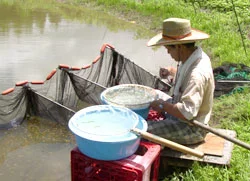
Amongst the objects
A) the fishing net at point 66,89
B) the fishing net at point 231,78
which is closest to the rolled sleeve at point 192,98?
the fishing net at point 66,89

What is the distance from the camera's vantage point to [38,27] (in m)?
9.33

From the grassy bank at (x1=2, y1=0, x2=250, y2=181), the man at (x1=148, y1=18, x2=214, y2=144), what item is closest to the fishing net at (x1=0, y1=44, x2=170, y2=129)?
the grassy bank at (x1=2, y1=0, x2=250, y2=181)

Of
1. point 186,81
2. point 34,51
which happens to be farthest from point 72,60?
point 186,81

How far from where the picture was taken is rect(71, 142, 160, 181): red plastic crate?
103 inches

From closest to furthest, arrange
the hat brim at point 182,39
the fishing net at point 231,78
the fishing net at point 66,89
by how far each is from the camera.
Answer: the hat brim at point 182,39 < the fishing net at point 66,89 < the fishing net at point 231,78

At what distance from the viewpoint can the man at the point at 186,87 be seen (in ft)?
9.83

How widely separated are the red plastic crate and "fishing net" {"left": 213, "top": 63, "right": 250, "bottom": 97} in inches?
110

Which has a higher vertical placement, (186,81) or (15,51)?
(186,81)

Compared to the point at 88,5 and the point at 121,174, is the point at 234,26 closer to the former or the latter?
the point at 88,5

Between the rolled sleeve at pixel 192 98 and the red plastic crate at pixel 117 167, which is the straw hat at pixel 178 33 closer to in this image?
the rolled sleeve at pixel 192 98

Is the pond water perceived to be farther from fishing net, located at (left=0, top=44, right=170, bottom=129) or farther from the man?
the man

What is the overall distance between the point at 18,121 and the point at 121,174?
2.39 m

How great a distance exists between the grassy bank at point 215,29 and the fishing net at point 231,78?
0.23m

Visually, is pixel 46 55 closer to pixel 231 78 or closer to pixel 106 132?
pixel 231 78
